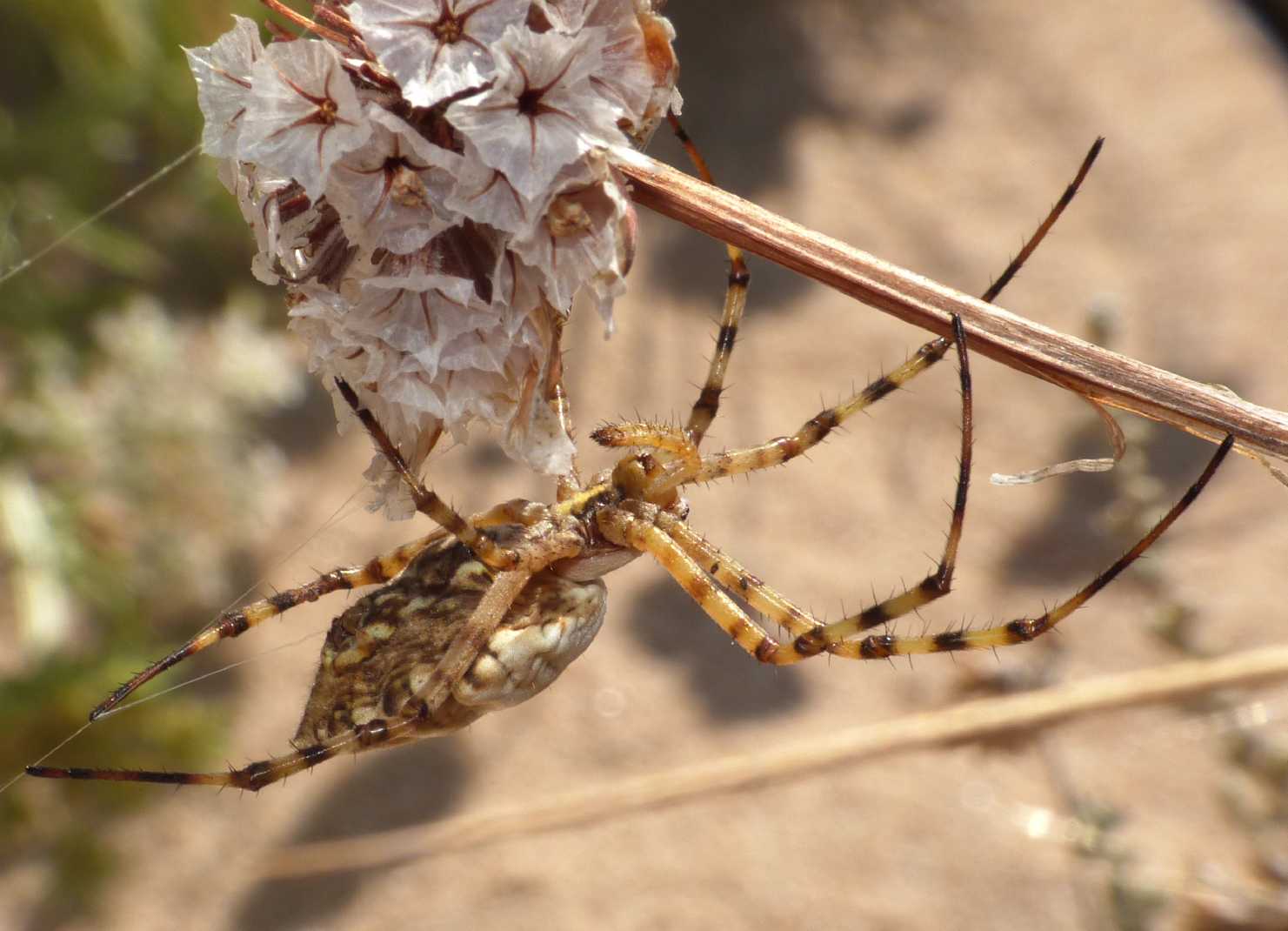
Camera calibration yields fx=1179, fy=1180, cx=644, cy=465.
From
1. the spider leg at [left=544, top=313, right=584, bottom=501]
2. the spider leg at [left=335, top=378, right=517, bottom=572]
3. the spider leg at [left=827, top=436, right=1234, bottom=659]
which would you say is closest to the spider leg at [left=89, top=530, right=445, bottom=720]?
the spider leg at [left=335, top=378, right=517, bottom=572]

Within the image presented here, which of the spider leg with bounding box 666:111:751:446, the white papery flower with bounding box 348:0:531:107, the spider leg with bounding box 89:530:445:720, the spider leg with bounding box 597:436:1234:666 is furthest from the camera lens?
the spider leg with bounding box 666:111:751:446

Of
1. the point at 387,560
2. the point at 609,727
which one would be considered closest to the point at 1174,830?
the point at 609,727

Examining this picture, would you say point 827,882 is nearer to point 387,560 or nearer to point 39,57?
point 387,560

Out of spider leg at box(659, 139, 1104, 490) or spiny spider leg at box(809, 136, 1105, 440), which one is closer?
spiny spider leg at box(809, 136, 1105, 440)

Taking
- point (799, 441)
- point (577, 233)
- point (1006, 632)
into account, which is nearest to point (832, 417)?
point (799, 441)

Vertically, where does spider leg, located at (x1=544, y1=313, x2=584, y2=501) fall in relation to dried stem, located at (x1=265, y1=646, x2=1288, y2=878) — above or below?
above

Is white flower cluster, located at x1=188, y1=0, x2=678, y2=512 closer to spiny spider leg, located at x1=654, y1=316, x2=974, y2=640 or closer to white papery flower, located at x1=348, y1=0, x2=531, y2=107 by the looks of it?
white papery flower, located at x1=348, y1=0, x2=531, y2=107

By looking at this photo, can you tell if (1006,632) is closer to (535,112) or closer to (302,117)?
(535,112)
